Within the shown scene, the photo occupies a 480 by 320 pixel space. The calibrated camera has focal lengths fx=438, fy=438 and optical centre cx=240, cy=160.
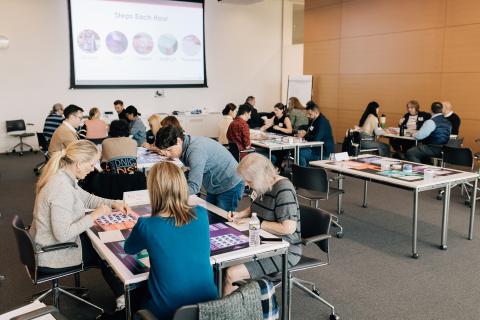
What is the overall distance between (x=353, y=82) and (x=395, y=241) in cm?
678

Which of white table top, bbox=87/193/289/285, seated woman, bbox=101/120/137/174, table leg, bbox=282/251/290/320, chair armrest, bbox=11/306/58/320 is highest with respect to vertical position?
seated woman, bbox=101/120/137/174

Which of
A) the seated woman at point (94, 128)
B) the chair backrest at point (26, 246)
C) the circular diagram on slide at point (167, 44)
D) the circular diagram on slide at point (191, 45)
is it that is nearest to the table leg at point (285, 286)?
the chair backrest at point (26, 246)

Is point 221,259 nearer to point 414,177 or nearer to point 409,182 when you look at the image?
point 409,182

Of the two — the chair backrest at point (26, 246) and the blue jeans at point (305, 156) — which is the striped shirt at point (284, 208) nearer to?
the chair backrest at point (26, 246)

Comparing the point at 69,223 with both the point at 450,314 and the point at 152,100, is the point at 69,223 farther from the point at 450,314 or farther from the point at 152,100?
the point at 152,100

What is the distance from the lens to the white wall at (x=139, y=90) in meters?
10.2

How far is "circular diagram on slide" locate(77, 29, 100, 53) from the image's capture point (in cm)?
1064

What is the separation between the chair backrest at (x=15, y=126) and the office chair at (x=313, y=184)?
7786mm

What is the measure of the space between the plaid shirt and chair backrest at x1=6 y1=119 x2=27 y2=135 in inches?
239

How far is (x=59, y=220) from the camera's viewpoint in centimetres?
270

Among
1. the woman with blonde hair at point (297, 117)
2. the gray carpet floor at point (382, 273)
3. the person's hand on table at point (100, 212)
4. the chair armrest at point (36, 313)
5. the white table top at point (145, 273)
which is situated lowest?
the gray carpet floor at point (382, 273)

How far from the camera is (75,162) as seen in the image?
2852 millimetres

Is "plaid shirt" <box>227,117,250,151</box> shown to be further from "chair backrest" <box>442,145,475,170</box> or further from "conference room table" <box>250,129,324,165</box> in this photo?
"chair backrest" <box>442,145,475,170</box>

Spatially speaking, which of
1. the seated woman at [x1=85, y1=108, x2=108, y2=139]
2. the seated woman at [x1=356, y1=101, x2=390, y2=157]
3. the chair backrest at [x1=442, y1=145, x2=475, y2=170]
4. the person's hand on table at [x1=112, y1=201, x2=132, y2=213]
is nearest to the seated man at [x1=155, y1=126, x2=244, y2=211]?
the person's hand on table at [x1=112, y1=201, x2=132, y2=213]
